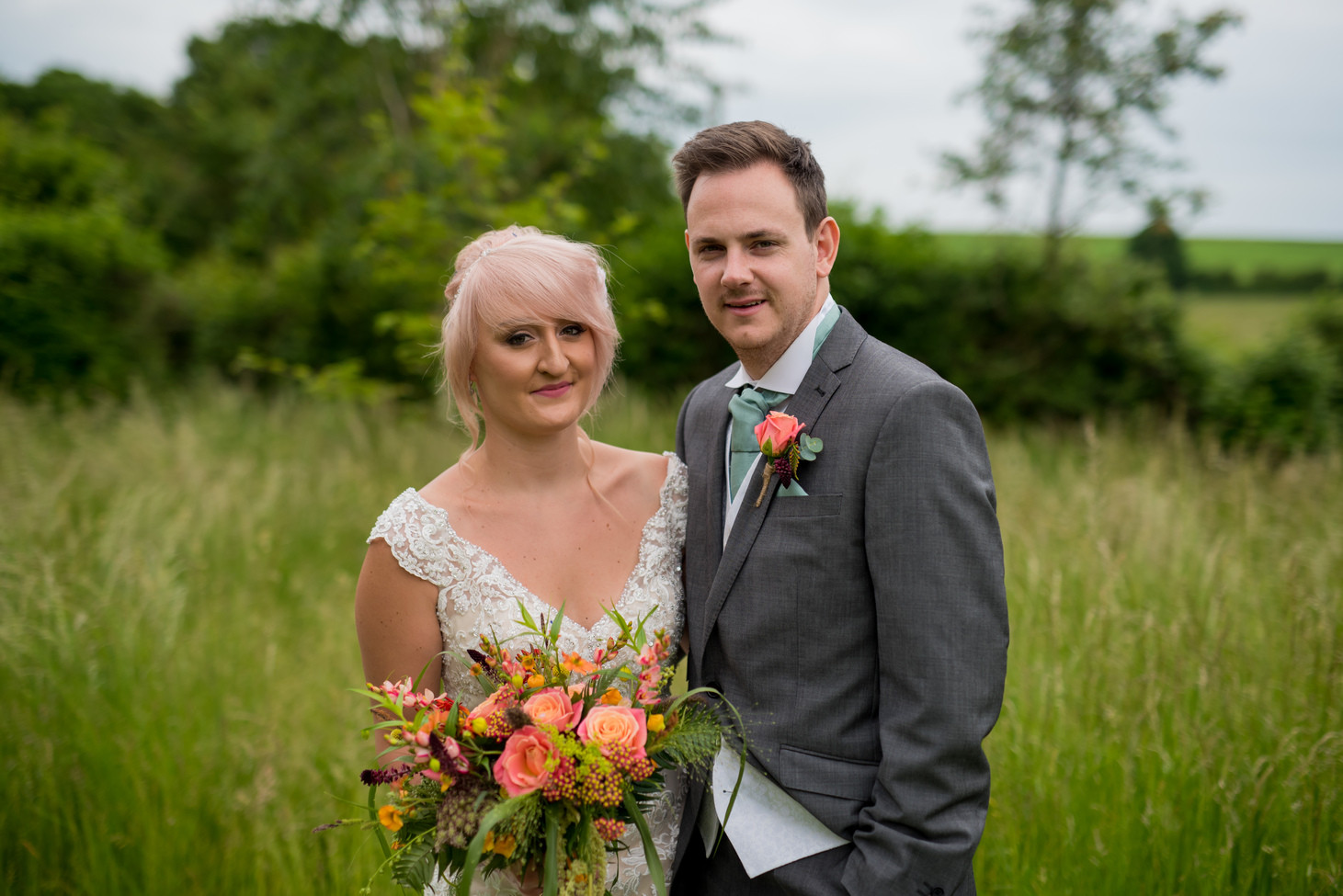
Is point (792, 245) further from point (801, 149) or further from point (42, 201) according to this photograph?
point (42, 201)

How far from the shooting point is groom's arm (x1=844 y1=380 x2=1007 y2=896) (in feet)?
5.91

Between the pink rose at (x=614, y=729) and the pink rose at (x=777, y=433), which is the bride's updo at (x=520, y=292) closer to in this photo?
the pink rose at (x=777, y=433)

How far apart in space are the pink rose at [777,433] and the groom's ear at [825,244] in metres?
0.48

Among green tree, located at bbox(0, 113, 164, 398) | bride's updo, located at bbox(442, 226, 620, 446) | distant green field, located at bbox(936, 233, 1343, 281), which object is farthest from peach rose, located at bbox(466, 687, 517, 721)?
green tree, located at bbox(0, 113, 164, 398)

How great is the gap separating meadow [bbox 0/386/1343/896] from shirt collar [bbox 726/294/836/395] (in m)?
1.40

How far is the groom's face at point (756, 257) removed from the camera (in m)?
2.13

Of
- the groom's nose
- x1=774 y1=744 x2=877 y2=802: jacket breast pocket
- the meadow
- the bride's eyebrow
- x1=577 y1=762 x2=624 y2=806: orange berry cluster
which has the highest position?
the groom's nose

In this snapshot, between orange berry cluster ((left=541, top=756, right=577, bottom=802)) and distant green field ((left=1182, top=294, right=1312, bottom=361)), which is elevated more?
distant green field ((left=1182, top=294, right=1312, bottom=361))

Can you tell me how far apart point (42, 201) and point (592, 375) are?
14098 mm

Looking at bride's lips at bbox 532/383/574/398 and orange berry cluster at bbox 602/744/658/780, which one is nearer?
orange berry cluster at bbox 602/744/658/780

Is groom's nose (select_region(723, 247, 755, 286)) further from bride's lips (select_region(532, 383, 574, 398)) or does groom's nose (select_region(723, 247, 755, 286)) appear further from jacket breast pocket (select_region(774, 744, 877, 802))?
jacket breast pocket (select_region(774, 744, 877, 802))

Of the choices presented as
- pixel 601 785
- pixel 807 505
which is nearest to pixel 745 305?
pixel 807 505

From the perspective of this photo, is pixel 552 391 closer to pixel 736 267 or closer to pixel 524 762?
pixel 736 267

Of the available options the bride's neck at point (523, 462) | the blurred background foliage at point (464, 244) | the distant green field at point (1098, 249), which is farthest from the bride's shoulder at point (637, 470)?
the distant green field at point (1098, 249)
